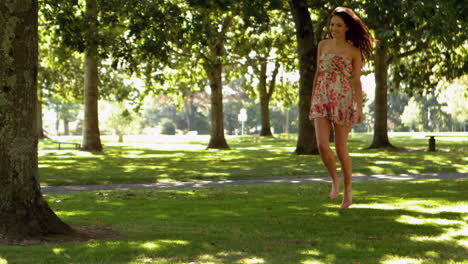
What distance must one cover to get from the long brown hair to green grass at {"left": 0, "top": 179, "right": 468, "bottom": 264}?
2.11 m

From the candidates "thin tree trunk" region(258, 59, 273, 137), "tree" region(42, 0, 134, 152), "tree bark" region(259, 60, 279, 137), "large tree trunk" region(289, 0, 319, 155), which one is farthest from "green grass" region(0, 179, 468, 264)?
"tree bark" region(259, 60, 279, 137)

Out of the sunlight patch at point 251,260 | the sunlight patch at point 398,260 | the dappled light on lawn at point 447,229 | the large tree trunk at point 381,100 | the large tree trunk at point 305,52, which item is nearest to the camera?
the sunlight patch at point 398,260

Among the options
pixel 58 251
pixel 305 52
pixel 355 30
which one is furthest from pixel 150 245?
pixel 305 52

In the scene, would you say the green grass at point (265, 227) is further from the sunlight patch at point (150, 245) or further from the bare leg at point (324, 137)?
the bare leg at point (324, 137)

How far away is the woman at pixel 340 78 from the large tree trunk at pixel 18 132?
3175mm

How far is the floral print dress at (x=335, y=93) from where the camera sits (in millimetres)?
7484

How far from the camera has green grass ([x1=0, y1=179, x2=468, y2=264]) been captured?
562 cm

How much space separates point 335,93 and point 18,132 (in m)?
3.58

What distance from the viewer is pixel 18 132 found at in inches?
268

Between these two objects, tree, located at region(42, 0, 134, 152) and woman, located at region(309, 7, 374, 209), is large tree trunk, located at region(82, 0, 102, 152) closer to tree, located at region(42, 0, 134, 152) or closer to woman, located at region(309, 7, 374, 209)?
tree, located at region(42, 0, 134, 152)

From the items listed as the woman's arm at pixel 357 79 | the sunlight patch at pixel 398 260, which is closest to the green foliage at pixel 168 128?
the woman's arm at pixel 357 79

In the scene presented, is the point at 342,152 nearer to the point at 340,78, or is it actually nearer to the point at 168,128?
the point at 340,78

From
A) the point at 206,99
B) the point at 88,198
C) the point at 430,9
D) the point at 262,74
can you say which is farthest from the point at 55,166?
A: the point at 206,99

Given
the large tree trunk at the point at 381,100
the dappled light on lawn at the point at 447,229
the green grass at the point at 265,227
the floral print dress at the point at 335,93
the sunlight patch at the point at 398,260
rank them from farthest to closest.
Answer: the large tree trunk at the point at 381,100 → the floral print dress at the point at 335,93 → the dappled light on lawn at the point at 447,229 → the green grass at the point at 265,227 → the sunlight patch at the point at 398,260
